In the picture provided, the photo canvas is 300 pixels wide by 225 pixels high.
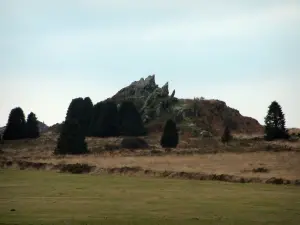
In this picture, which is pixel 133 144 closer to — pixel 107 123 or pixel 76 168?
pixel 107 123

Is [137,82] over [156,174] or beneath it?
over

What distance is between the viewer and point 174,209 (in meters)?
20.8

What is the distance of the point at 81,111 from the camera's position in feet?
331

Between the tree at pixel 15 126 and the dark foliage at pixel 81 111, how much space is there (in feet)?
31.1

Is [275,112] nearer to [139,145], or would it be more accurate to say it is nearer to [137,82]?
[139,145]

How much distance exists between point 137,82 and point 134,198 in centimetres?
10374

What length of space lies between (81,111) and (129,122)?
39.9 ft

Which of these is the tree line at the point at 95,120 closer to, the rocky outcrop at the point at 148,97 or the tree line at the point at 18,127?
the tree line at the point at 18,127

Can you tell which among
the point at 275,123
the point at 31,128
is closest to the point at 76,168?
the point at 275,123

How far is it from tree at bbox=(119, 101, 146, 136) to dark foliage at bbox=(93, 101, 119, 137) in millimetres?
1312

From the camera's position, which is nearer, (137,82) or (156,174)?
(156,174)

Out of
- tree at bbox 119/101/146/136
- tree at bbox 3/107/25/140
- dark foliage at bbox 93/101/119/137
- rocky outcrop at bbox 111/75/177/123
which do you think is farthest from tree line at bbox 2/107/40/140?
rocky outcrop at bbox 111/75/177/123

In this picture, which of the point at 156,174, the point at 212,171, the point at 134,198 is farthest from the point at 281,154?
the point at 134,198

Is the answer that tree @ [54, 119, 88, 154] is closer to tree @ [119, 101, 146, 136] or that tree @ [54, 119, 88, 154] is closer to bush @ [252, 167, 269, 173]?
tree @ [119, 101, 146, 136]
